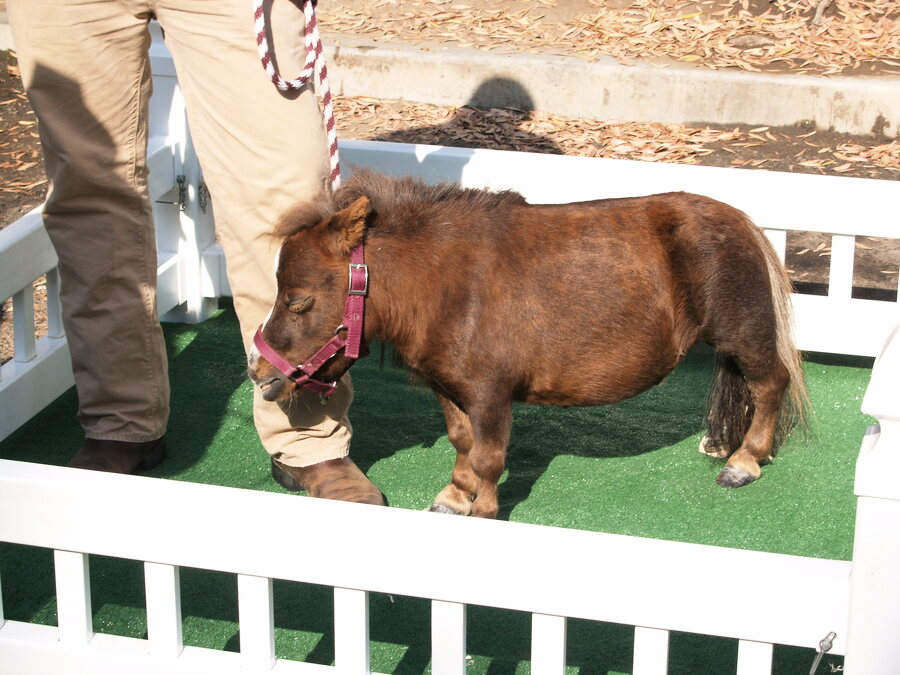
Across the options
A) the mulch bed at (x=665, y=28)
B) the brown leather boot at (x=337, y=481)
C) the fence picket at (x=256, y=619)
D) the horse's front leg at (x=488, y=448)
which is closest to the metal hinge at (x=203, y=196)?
the brown leather boot at (x=337, y=481)

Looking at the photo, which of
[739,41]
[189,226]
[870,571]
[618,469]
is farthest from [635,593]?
[739,41]

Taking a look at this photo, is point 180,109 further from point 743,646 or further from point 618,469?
point 743,646

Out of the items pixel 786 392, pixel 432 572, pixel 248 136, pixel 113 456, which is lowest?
pixel 113 456

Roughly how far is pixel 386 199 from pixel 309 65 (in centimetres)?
48

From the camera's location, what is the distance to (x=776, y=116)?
298 inches

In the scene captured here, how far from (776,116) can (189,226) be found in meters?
4.37

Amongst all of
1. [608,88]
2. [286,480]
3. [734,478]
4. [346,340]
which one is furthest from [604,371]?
[608,88]

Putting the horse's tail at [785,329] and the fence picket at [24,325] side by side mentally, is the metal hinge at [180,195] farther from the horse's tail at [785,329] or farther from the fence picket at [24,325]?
the horse's tail at [785,329]

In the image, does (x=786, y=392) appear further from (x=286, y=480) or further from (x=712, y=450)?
(x=286, y=480)

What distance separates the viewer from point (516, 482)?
3.95 meters

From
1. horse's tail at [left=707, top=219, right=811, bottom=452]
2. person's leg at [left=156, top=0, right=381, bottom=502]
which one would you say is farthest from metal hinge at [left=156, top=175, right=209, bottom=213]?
horse's tail at [left=707, top=219, right=811, bottom=452]

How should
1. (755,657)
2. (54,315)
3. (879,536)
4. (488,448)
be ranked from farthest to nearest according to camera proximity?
(54,315) < (488,448) < (755,657) < (879,536)

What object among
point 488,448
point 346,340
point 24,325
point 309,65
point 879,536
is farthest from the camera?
point 24,325

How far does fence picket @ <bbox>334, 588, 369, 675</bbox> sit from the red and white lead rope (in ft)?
5.03
